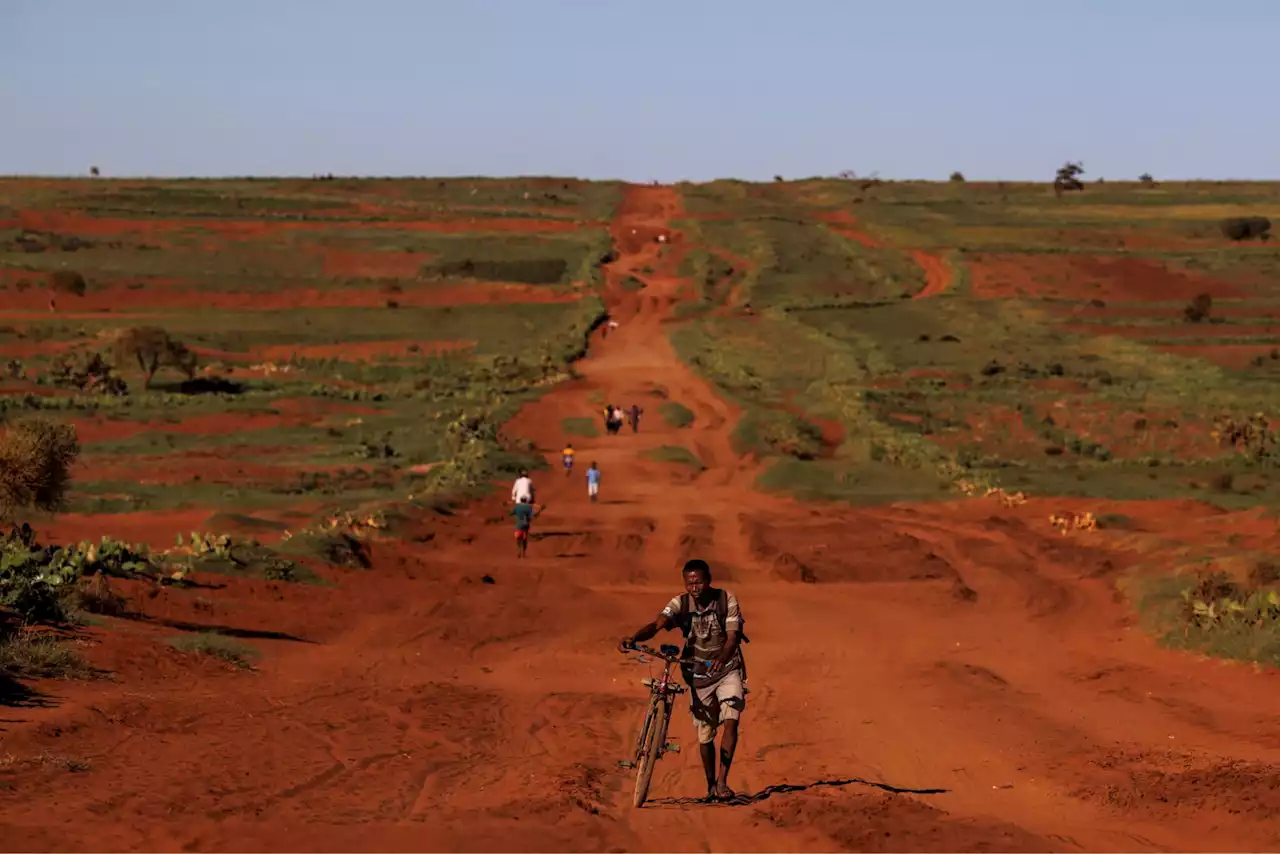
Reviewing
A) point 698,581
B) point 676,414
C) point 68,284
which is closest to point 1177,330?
point 676,414

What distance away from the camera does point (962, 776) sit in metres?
13.2

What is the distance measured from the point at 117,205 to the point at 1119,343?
3445 inches

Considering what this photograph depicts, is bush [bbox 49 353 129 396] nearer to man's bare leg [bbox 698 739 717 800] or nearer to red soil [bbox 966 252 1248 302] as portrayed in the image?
man's bare leg [bbox 698 739 717 800]

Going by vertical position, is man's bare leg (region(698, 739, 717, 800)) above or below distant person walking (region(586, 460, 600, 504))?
above

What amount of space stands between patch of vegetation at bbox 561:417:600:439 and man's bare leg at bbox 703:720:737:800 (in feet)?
119

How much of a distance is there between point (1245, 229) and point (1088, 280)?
2379 centimetres

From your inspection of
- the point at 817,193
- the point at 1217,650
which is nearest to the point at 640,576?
the point at 1217,650

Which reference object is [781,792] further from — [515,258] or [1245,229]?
[1245,229]

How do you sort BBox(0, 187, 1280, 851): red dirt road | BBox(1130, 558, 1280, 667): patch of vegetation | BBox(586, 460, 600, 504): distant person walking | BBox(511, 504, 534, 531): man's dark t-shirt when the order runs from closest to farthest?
BBox(0, 187, 1280, 851): red dirt road
BBox(1130, 558, 1280, 667): patch of vegetation
BBox(511, 504, 534, 531): man's dark t-shirt
BBox(586, 460, 600, 504): distant person walking

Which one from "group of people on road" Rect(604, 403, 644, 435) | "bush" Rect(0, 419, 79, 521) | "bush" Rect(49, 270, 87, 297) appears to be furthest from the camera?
"bush" Rect(49, 270, 87, 297)

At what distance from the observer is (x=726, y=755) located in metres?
11.1

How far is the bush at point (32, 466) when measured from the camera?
2339 cm

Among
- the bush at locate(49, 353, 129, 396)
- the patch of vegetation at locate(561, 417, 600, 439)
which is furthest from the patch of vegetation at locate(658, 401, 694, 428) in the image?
the bush at locate(49, 353, 129, 396)

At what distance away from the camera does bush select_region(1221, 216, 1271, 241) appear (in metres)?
108
